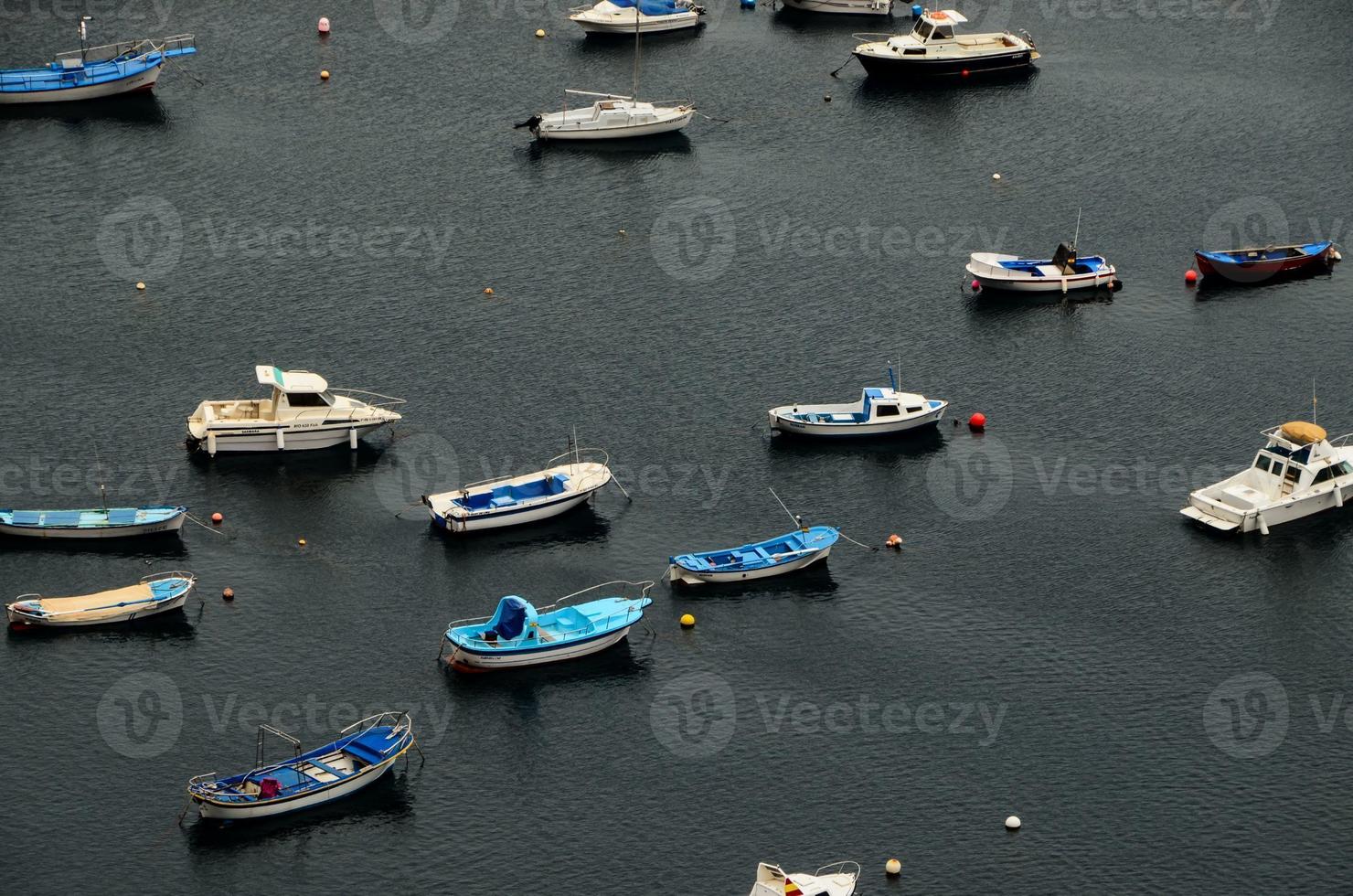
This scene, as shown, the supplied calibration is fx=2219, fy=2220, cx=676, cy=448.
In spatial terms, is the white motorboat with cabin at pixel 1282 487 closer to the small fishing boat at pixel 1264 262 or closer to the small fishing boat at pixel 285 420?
the small fishing boat at pixel 1264 262

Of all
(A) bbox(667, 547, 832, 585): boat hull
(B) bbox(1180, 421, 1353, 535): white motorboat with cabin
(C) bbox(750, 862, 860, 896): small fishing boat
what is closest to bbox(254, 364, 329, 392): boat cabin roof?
(A) bbox(667, 547, 832, 585): boat hull

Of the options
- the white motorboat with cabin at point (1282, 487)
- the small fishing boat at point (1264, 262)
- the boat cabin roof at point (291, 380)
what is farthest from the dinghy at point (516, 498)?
the small fishing boat at point (1264, 262)

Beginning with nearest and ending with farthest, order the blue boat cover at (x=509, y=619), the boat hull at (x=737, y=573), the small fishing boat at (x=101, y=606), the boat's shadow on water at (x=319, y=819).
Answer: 1. the boat's shadow on water at (x=319, y=819)
2. the blue boat cover at (x=509, y=619)
3. the small fishing boat at (x=101, y=606)
4. the boat hull at (x=737, y=573)

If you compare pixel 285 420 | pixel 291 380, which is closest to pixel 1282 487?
pixel 285 420

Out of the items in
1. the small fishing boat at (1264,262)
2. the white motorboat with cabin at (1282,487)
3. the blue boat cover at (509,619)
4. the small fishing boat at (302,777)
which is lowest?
the small fishing boat at (302,777)

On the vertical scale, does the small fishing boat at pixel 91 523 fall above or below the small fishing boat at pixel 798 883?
above

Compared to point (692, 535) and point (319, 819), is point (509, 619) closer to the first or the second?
point (319, 819)

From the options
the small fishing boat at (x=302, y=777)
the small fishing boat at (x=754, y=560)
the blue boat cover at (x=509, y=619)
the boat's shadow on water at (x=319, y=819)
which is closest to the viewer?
the boat's shadow on water at (x=319, y=819)

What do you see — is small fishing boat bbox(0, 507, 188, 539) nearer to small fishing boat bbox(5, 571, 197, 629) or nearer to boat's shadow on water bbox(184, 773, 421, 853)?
small fishing boat bbox(5, 571, 197, 629)
